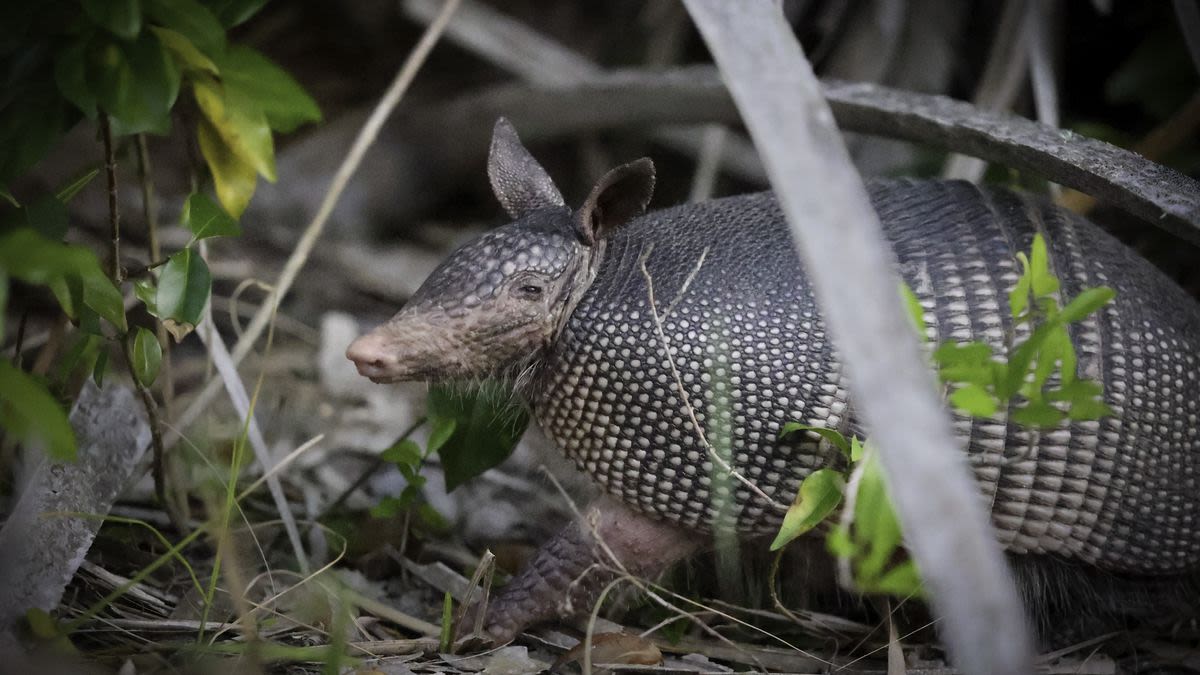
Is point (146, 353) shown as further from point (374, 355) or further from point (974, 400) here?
point (974, 400)

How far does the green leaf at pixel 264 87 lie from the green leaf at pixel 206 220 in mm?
283

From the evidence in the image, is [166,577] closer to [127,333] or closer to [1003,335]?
[127,333]

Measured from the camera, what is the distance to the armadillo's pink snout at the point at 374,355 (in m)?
2.50

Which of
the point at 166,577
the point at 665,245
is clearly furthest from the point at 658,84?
the point at 166,577

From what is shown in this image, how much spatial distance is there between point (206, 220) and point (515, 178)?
848 mm

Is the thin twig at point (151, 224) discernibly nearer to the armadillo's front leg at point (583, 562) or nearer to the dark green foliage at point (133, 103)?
the dark green foliage at point (133, 103)

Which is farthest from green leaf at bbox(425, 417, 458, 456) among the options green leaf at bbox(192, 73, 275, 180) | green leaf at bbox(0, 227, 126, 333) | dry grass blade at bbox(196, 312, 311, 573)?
green leaf at bbox(0, 227, 126, 333)

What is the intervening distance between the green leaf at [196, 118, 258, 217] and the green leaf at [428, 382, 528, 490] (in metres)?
0.78

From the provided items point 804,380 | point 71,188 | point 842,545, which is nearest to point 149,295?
point 71,188

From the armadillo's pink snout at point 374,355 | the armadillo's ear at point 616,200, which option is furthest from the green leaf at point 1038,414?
the armadillo's pink snout at point 374,355

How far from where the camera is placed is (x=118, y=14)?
2164 millimetres

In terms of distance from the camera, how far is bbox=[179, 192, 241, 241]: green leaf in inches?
104

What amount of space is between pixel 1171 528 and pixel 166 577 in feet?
9.42

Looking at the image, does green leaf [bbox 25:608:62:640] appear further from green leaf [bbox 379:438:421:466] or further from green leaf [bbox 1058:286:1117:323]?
green leaf [bbox 1058:286:1117:323]
